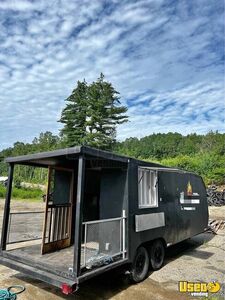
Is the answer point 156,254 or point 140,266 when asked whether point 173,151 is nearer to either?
point 156,254

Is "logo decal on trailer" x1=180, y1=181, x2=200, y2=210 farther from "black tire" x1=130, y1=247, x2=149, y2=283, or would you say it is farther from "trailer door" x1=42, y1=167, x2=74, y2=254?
"trailer door" x1=42, y1=167, x2=74, y2=254

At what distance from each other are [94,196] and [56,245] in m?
1.74

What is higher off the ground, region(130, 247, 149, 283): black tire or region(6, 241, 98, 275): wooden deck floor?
region(6, 241, 98, 275): wooden deck floor

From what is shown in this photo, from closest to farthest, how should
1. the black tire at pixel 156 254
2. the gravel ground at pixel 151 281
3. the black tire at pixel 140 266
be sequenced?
the gravel ground at pixel 151 281, the black tire at pixel 140 266, the black tire at pixel 156 254

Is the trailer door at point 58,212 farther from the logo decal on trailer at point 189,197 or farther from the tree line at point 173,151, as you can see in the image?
the tree line at point 173,151

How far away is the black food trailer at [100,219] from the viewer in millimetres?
4246

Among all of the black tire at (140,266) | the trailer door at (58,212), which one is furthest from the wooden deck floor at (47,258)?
the black tire at (140,266)

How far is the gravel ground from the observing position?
4672 millimetres

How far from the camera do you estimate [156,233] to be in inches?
230

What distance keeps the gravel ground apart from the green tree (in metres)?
26.7

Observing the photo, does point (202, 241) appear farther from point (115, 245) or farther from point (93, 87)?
point (93, 87)

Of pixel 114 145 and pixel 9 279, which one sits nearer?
pixel 9 279

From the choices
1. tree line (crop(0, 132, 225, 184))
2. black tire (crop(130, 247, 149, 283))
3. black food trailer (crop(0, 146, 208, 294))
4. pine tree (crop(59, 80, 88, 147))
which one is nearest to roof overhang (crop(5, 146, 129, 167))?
black food trailer (crop(0, 146, 208, 294))

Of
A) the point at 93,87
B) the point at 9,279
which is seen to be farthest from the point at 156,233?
the point at 93,87
